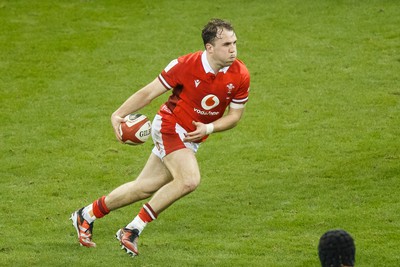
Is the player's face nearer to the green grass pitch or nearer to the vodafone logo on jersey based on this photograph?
the vodafone logo on jersey

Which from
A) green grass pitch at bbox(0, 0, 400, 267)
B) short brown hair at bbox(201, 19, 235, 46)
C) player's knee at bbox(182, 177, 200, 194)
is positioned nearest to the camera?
player's knee at bbox(182, 177, 200, 194)

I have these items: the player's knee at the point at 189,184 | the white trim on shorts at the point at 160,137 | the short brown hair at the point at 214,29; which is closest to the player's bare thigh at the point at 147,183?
the white trim on shorts at the point at 160,137

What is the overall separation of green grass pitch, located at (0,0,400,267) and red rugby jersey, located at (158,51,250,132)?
1.59 meters

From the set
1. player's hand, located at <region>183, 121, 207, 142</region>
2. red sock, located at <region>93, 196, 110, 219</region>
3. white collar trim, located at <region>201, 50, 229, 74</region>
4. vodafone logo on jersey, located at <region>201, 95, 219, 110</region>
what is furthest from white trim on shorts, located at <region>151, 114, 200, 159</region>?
red sock, located at <region>93, 196, 110, 219</region>

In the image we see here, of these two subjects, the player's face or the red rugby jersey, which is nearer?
the player's face

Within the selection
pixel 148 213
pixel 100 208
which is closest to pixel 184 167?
pixel 148 213

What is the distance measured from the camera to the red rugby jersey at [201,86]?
37.6 ft

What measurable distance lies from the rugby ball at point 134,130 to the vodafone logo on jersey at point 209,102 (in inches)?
26.5

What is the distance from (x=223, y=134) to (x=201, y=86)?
18.6ft

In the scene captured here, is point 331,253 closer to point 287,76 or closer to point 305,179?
point 305,179

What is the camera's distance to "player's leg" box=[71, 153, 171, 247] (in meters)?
11.7

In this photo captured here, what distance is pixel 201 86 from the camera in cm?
1147

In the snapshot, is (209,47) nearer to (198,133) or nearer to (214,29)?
(214,29)

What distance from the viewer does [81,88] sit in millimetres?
19109
